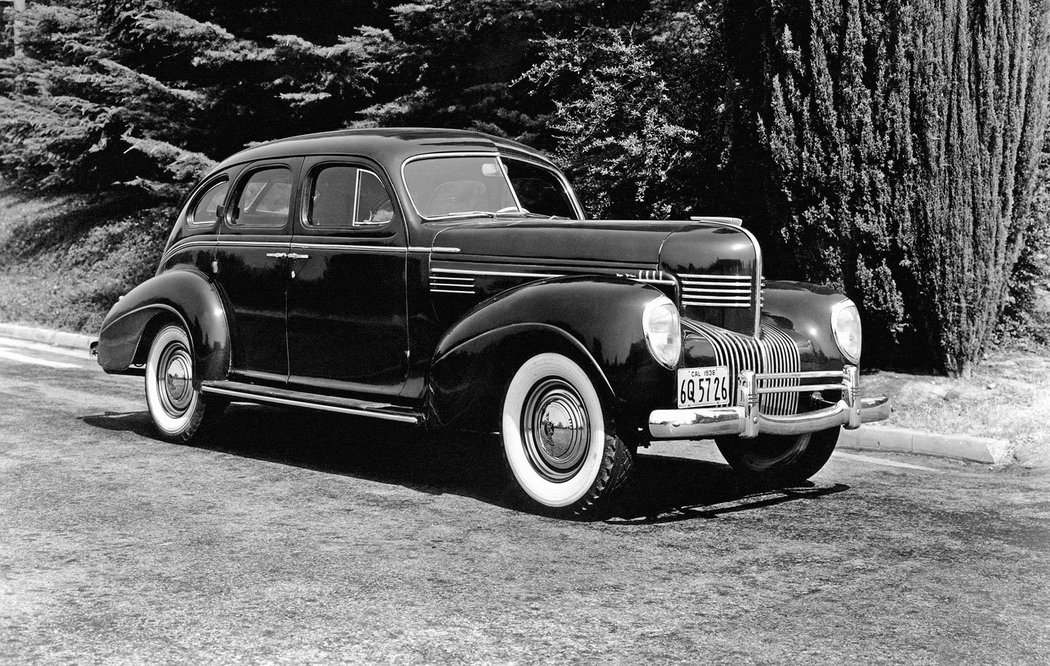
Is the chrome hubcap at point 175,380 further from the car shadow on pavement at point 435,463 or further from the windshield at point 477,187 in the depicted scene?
the windshield at point 477,187

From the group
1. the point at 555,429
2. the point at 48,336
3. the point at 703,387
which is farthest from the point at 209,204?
the point at 48,336

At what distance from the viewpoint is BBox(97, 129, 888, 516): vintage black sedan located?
20.4ft

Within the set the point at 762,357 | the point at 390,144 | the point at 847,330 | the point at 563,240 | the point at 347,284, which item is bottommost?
the point at 762,357

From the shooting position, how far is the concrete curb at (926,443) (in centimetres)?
834

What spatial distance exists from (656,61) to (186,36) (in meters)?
6.93

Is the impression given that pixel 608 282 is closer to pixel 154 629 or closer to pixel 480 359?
pixel 480 359

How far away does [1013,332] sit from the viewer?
454 inches

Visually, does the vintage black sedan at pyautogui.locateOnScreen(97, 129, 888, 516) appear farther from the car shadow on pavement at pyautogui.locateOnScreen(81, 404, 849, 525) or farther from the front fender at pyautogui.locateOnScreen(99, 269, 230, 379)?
the car shadow on pavement at pyautogui.locateOnScreen(81, 404, 849, 525)

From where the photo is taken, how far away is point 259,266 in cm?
805

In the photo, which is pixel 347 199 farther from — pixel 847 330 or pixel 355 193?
pixel 847 330

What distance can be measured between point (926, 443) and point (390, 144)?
415 cm

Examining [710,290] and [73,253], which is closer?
[710,290]

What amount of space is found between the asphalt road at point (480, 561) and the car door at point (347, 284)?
1.99 feet

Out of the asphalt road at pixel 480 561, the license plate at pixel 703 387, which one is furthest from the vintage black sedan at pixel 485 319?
the asphalt road at pixel 480 561
